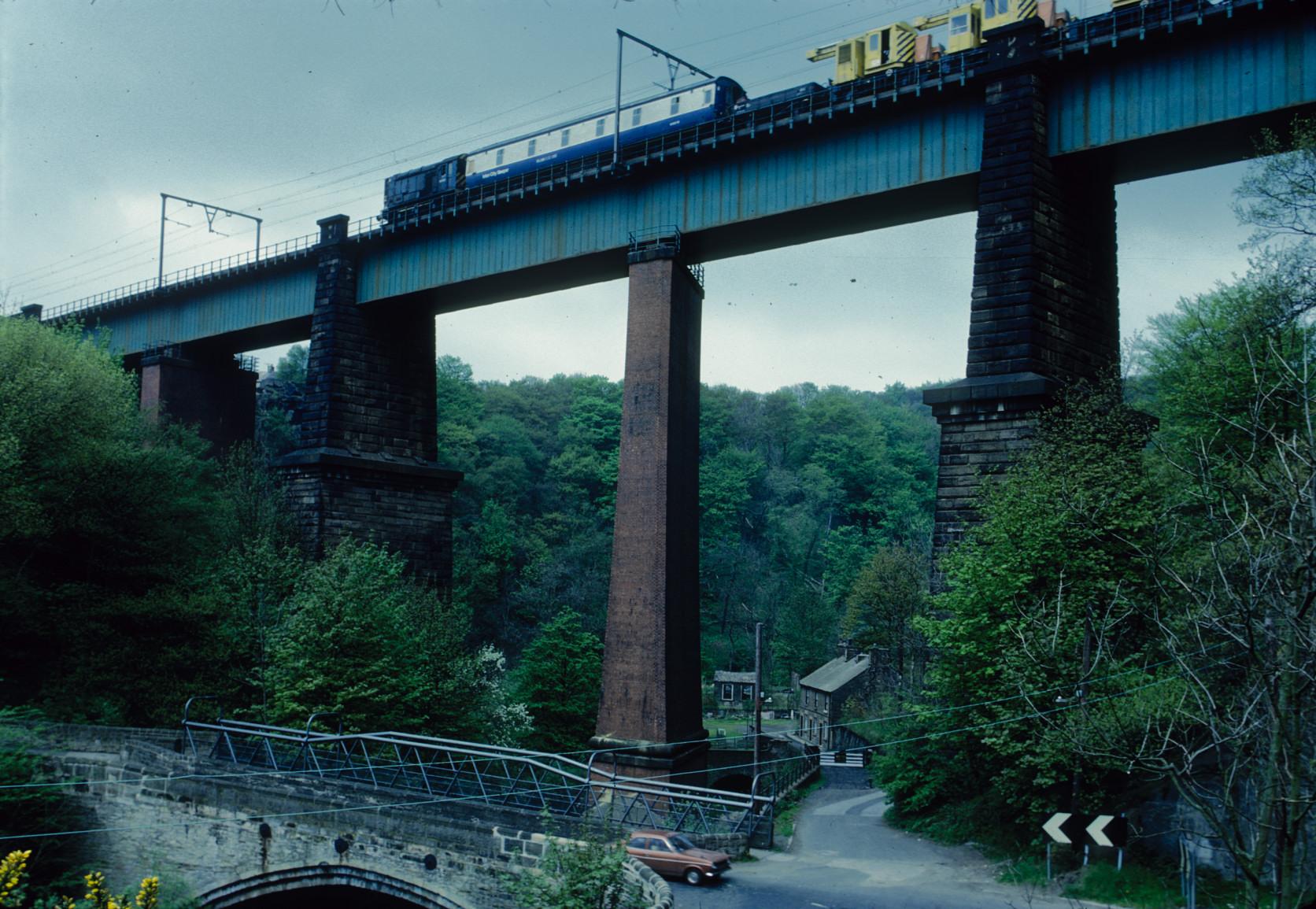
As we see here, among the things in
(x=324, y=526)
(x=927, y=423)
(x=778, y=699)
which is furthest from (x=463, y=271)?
(x=927, y=423)

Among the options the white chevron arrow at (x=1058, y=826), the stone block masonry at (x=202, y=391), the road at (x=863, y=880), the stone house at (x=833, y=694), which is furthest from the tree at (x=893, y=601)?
the white chevron arrow at (x=1058, y=826)

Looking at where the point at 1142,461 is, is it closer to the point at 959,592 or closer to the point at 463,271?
the point at 959,592

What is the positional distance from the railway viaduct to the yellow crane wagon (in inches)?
58.1

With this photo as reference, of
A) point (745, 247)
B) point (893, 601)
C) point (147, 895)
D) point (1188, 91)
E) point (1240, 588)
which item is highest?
point (1188, 91)

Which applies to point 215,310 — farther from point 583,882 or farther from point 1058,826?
point 1058,826

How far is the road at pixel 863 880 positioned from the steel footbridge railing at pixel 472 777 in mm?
1568

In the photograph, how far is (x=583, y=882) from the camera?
1430cm

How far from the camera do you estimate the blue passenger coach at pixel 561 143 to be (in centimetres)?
2998

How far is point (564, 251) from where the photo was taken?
3225 centimetres

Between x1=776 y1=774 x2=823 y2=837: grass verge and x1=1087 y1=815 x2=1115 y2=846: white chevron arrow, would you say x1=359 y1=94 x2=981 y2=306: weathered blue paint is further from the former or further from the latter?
x1=776 y1=774 x2=823 y2=837: grass verge

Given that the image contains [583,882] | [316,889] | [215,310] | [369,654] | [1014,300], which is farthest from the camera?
[215,310]

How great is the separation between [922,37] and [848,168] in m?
4.59

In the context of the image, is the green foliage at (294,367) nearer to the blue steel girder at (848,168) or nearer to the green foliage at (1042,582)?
the blue steel girder at (848,168)

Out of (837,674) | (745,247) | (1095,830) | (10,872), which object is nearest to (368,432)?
(745,247)
